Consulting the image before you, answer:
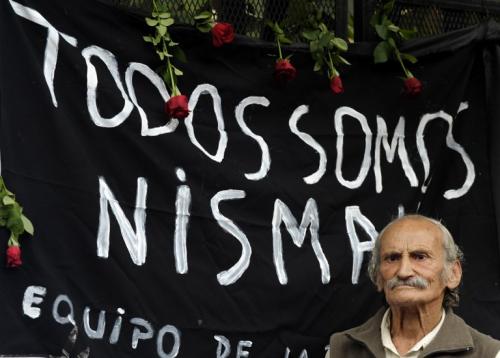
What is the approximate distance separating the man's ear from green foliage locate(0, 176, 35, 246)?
4.68ft

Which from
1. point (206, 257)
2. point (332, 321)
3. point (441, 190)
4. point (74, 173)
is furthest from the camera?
point (441, 190)

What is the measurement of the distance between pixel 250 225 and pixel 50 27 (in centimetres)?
99

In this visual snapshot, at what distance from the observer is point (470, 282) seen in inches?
193

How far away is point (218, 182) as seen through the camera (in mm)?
4355

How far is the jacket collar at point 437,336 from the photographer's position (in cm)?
400

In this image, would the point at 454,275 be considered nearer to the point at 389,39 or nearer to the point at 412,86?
the point at 412,86

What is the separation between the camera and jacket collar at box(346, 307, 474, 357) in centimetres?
400

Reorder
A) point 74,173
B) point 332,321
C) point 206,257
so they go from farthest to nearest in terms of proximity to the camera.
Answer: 1. point 332,321
2. point 206,257
3. point 74,173

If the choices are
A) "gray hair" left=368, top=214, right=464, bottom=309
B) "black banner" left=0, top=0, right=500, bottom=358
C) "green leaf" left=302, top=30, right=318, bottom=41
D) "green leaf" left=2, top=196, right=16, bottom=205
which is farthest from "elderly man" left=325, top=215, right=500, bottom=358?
"green leaf" left=2, top=196, right=16, bottom=205

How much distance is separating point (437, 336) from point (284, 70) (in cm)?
108

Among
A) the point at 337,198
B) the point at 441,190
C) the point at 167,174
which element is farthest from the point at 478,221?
the point at 167,174

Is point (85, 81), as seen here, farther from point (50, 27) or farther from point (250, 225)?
point (250, 225)

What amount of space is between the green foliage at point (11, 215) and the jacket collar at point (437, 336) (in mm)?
1184

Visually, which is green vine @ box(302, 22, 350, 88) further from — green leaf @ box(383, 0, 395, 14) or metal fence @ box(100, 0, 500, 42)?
green leaf @ box(383, 0, 395, 14)
